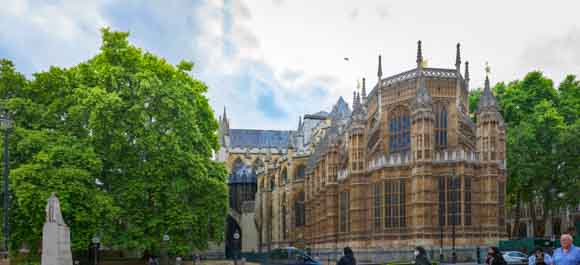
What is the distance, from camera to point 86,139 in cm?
3822

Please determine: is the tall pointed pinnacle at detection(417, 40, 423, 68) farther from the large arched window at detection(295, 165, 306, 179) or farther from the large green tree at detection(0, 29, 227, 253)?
the large arched window at detection(295, 165, 306, 179)

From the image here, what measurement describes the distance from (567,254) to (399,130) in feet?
130

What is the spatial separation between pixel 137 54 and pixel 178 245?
11.9 metres

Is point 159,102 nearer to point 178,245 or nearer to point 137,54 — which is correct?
point 137,54

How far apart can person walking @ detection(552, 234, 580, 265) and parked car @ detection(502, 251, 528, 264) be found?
29.0 metres

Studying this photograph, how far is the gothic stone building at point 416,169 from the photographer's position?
46.9 m

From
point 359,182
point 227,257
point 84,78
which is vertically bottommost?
point 227,257

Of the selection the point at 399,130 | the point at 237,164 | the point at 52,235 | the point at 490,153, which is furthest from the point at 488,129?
the point at 237,164

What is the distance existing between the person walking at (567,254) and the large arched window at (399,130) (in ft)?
125

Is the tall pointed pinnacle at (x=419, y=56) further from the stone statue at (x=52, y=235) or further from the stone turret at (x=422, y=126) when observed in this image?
the stone statue at (x=52, y=235)

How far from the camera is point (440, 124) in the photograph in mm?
50312

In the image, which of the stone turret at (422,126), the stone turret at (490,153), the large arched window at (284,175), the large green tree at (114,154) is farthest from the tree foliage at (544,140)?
the large arched window at (284,175)

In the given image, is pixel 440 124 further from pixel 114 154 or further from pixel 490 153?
pixel 114 154

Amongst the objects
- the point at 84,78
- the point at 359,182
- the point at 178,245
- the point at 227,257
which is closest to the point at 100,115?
the point at 84,78
